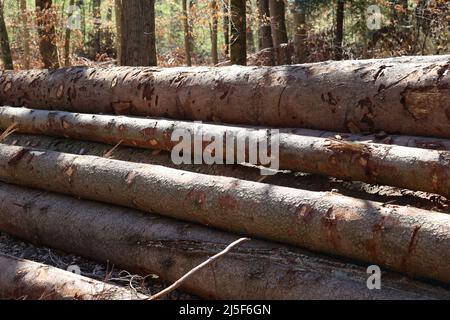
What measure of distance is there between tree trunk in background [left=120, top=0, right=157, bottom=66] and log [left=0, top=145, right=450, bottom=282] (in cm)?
297

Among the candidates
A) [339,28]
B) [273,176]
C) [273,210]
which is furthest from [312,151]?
[339,28]

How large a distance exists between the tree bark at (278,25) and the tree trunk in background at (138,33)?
21.0 feet

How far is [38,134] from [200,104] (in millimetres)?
2150

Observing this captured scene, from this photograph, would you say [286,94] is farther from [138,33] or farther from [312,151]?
[138,33]

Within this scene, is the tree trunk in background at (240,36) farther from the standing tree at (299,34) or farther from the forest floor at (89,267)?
the forest floor at (89,267)

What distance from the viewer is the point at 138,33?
24.2 ft

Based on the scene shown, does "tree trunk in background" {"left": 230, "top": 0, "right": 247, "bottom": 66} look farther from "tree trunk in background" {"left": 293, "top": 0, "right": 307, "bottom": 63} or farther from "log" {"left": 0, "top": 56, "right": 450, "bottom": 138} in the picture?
"tree trunk in background" {"left": 293, "top": 0, "right": 307, "bottom": 63}

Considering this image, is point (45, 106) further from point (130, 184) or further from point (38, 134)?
point (130, 184)

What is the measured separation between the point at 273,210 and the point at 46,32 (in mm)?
10137

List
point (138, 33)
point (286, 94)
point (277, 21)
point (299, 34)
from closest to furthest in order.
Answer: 1. point (286, 94)
2. point (138, 33)
3. point (299, 34)
4. point (277, 21)

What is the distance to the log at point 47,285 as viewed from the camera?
3012 millimetres
